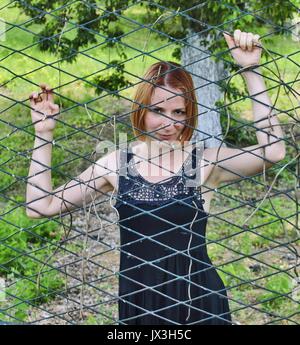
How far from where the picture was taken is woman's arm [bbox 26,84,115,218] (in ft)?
6.67

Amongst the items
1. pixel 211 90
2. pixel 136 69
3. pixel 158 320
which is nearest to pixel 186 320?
pixel 158 320

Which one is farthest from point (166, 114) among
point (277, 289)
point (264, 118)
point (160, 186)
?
point (277, 289)

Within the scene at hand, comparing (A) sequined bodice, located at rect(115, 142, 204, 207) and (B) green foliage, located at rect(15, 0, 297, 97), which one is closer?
(A) sequined bodice, located at rect(115, 142, 204, 207)

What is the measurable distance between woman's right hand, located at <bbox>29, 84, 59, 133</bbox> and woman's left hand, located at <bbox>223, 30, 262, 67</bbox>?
0.51 metres

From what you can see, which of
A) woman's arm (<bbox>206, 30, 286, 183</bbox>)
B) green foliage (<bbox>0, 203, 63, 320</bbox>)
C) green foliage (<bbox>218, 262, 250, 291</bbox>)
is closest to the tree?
green foliage (<bbox>218, 262, 250, 291</bbox>)

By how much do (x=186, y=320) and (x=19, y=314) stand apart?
170cm

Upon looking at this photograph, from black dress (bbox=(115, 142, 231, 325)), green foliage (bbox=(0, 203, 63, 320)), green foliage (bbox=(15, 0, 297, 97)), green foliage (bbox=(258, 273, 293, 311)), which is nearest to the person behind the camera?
black dress (bbox=(115, 142, 231, 325))

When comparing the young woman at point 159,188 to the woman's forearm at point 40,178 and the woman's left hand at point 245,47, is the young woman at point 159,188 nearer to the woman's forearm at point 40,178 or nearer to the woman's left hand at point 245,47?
the woman's forearm at point 40,178

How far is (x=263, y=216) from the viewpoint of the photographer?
5258 mm

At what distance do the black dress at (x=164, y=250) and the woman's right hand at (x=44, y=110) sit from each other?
27 cm

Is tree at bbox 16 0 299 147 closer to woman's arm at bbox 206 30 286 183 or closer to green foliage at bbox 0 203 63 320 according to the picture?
green foliage at bbox 0 203 63 320

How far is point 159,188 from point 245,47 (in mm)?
521

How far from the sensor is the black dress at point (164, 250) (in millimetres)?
2135

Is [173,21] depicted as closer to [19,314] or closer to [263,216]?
[263,216]
